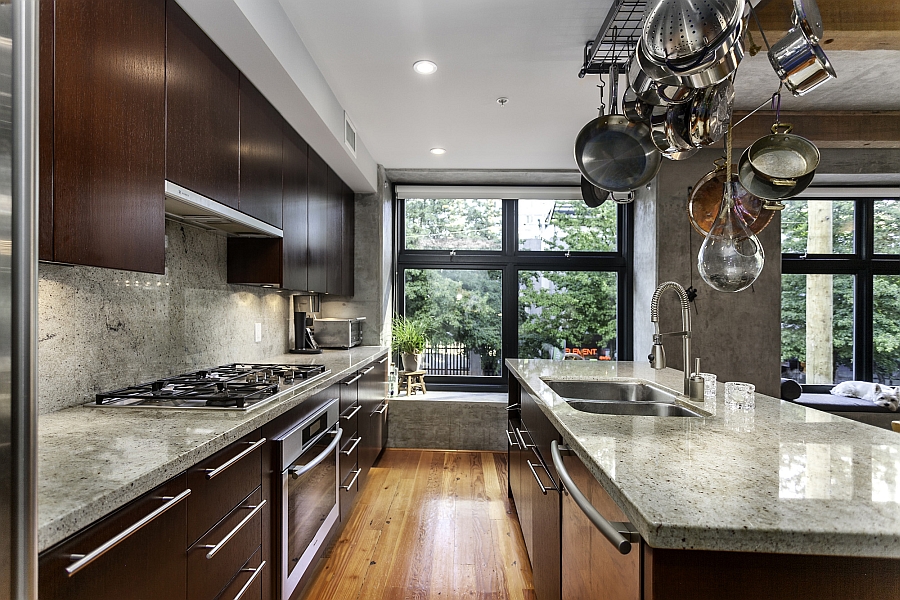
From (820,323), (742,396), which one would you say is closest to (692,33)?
(742,396)

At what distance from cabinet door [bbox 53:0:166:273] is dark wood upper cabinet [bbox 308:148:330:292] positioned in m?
1.70

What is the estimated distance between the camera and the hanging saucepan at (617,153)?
196cm

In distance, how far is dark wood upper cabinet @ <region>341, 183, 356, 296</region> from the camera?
418cm

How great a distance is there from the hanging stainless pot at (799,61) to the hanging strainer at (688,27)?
250 mm

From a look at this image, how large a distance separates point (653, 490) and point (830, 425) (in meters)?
0.94

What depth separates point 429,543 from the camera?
272 centimetres

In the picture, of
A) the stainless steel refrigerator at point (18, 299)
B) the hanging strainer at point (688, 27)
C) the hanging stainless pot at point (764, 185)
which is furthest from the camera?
the hanging stainless pot at point (764, 185)

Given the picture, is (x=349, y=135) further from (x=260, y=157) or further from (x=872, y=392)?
(x=872, y=392)

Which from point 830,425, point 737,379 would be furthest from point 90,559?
point 737,379

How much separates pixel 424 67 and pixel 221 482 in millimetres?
2171

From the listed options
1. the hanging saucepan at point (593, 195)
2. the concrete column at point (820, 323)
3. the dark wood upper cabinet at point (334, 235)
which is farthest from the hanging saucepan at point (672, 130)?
the concrete column at point (820, 323)

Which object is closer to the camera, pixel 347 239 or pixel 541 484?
pixel 541 484

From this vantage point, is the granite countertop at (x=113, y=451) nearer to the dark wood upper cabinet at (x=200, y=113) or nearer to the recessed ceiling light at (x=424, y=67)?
the dark wood upper cabinet at (x=200, y=113)

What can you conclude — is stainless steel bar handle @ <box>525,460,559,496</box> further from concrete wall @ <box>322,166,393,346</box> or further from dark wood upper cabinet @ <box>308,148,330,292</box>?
concrete wall @ <box>322,166,393,346</box>
